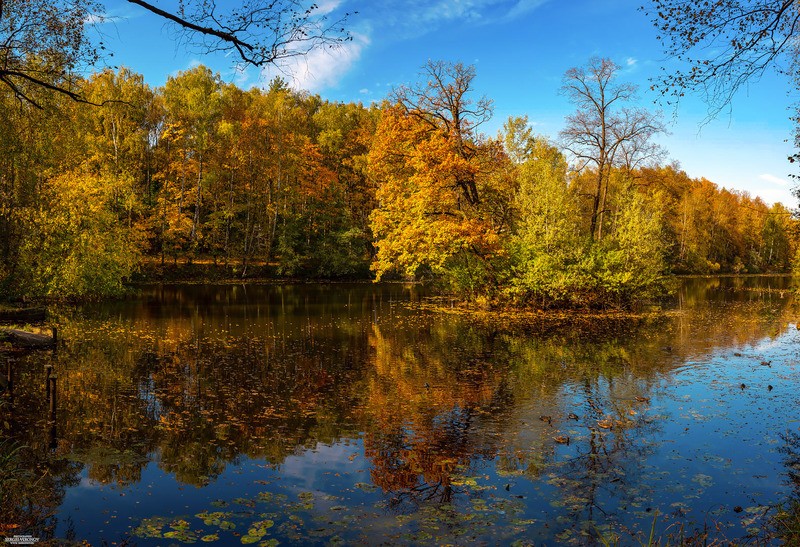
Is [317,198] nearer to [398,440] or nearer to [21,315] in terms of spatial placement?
[21,315]


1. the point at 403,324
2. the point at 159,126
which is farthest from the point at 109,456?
the point at 159,126

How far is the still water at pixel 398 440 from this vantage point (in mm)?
7115

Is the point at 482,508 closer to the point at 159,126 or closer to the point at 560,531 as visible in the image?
the point at 560,531

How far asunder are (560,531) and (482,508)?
1.11 meters

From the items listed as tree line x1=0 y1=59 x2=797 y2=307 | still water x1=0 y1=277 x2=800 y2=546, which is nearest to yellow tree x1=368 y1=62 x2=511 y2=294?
tree line x1=0 y1=59 x2=797 y2=307

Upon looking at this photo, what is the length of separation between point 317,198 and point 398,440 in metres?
49.0

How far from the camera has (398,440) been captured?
1029 cm

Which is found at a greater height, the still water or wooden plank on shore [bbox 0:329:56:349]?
wooden plank on shore [bbox 0:329:56:349]

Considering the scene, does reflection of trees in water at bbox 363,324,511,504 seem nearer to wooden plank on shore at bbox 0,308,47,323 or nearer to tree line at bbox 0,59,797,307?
tree line at bbox 0,59,797,307

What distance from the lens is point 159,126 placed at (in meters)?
58.5

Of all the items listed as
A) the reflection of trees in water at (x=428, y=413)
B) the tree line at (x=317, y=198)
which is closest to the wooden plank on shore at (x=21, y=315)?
the tree line at (x=317, y=198)

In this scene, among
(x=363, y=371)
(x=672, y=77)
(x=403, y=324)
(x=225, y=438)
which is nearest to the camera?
(x=672, y=77)

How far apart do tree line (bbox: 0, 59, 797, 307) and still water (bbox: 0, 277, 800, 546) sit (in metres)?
5.99

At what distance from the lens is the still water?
7.11 metres
